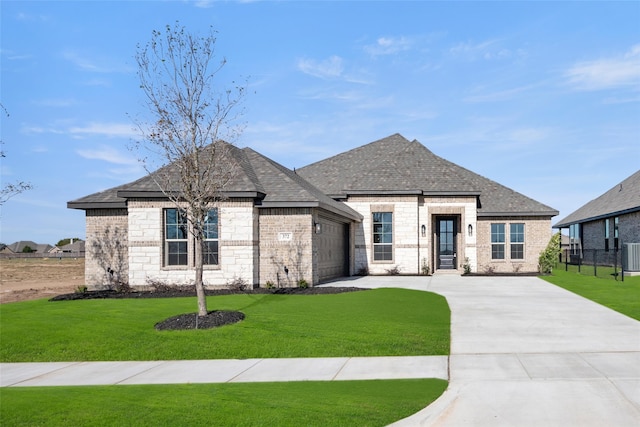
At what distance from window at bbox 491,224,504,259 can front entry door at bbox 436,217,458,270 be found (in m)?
2.41

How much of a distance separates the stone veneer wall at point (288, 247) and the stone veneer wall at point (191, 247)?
0.56 meters

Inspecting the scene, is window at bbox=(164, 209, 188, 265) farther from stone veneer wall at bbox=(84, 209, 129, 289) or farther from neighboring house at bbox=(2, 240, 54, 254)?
neighboring house at bbox=(2, 240, 54, 254)

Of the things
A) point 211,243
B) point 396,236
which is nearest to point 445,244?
point 396,236

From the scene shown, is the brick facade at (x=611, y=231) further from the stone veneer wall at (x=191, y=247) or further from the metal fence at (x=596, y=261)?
the stone veneer wall at (x=191, y=247)

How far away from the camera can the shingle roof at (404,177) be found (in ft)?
94.4

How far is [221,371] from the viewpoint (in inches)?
A: 373

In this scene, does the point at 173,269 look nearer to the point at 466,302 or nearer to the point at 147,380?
the point at 466,302

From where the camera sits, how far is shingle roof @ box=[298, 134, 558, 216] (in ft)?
94.4

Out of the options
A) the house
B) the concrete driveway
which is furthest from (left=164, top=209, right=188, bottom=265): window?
the concrete driveway

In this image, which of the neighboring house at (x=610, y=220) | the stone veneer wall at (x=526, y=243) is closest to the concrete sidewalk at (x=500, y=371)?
the stone veneer wall at (x=526, y=243)

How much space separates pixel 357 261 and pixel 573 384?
2072 centimetres

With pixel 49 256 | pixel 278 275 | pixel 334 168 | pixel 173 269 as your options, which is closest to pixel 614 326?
pixel 278 275

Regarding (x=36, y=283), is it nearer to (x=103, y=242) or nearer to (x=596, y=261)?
(x=103, y=242)

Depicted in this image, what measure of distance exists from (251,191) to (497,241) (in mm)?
16292
